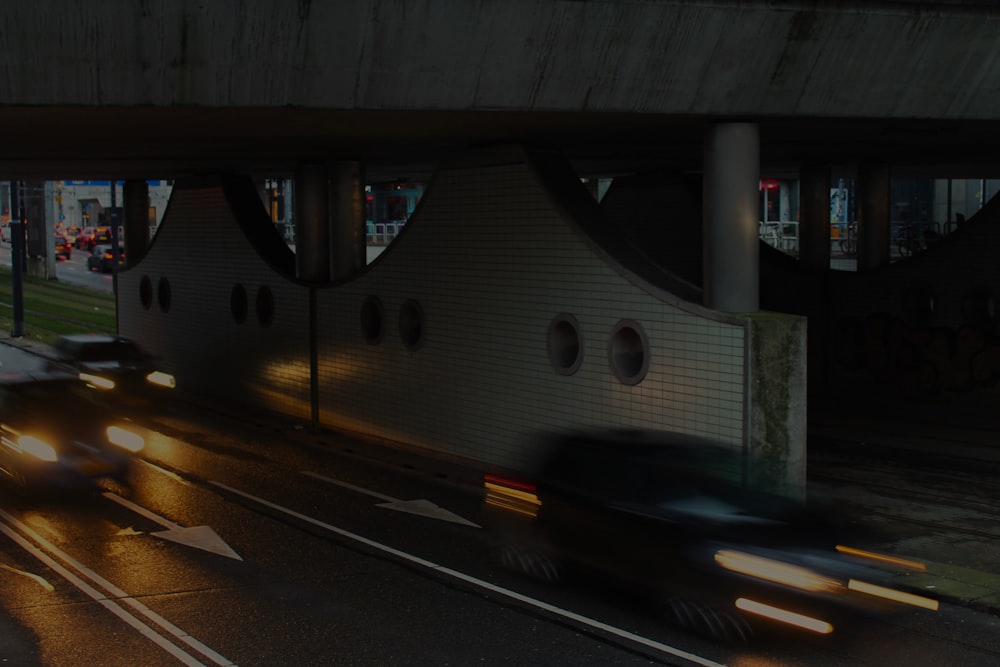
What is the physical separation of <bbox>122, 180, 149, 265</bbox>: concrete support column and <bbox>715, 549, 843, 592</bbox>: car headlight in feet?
87.7

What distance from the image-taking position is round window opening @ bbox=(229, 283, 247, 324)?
1059 inches

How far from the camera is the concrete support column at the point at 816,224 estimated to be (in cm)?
2694

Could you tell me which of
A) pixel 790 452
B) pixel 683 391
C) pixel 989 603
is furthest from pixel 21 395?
pixel 989 603

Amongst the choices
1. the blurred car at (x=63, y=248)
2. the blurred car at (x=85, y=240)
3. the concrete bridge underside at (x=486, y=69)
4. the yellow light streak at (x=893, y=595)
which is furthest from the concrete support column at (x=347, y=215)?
the blurred car at (x=85, y=240)

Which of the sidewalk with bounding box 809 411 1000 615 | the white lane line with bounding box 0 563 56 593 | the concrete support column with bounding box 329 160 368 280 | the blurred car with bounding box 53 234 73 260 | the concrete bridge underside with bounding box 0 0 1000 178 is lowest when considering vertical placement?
the sidewalk with bounding box 809 411 1000 615

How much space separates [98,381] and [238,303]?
229 inches

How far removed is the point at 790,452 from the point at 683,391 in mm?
1610

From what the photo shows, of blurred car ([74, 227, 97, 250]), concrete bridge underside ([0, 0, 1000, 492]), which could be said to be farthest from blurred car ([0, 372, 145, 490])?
blurred car ([74, 227, 97, 250])

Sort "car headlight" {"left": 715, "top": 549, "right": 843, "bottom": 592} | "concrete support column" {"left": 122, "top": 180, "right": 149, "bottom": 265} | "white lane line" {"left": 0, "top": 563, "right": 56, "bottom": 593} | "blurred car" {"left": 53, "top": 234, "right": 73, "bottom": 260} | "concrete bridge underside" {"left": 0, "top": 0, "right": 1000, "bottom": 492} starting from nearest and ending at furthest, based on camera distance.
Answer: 1. "car headlight" {"left": 715, "top": 549, "right": 843, "bottom": 592}
2. "white lane line" {"left": 0, "top": 563, "right": 56, "bottom": 593}
3. "concrete bridge underside" {"left": 0, "top": 0, "right": 1000, "bottom": 492}
4. "concrete support column" {"left": 122, "top": 180, "right": 149, "bottom": 265}
5. "blurred car" {"left": 53, "top": 234, "right": 73, "bottom": 260}

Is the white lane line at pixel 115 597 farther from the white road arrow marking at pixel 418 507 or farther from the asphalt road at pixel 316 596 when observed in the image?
the white road arrow marking at pixel 418 507

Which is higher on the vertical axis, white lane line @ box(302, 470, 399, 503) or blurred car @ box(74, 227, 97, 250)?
blurred car @ box(74, 227, 97, 250)

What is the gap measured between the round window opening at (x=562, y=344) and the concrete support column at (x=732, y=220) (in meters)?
2.46

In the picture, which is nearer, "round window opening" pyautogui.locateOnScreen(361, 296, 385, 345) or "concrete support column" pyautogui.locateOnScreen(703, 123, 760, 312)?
"concrete support column" pyautogui.locateOnScreen(703, 123, 760, 312)

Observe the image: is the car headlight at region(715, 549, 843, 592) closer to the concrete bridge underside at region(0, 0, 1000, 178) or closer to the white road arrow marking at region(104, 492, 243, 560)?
the white road arrow marking at region(104, 492, 243, 560)
